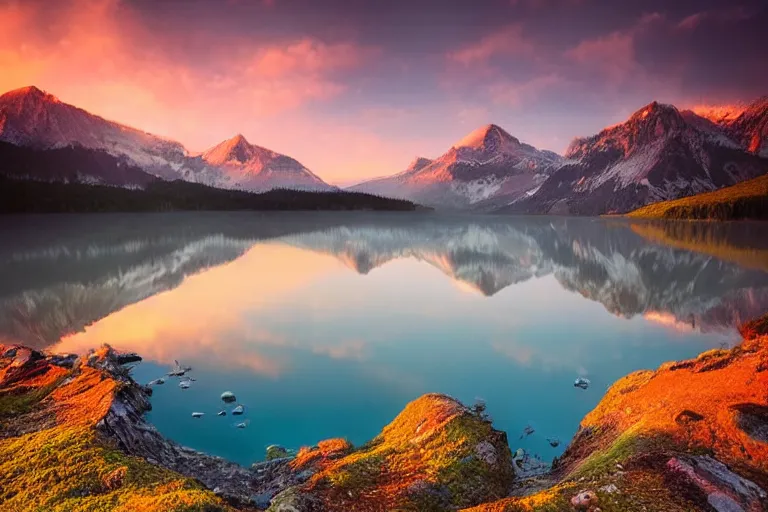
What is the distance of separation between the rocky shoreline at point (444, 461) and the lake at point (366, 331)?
1.92 m

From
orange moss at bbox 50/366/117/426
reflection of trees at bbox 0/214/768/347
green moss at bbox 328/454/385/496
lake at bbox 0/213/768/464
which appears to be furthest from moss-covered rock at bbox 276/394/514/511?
reflection of trees at bbox 0/214/768/347

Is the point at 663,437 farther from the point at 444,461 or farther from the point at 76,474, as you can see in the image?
the point at 76,474

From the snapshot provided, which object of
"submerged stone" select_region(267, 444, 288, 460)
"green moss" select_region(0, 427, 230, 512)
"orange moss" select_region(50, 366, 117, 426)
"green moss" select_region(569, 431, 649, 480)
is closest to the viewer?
"green moss" select_region(0, 427, 230, 512)

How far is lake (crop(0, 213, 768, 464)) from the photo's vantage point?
13.9 m

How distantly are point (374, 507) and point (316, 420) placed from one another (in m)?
7.20

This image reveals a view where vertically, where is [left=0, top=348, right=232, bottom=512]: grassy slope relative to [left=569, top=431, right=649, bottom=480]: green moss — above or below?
below

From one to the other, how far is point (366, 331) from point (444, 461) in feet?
49.1

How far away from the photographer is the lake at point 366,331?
13.9 m

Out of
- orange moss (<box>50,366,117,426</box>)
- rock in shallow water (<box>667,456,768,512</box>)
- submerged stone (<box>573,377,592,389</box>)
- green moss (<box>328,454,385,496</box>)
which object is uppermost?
rock in shallow water (<box>667,456,768,512</box>)

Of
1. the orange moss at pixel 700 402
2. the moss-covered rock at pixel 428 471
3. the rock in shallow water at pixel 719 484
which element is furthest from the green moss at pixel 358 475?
the orange moss at pixel 700 402

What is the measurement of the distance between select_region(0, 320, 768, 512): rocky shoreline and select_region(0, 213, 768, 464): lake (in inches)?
75.6

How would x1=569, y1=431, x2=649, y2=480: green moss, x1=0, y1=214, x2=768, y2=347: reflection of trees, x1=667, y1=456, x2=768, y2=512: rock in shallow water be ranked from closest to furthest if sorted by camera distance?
x1=667, y1=456, x2=768, y2=512: rock in shallow water < x1=569, y1=431, x2=649, y2=480: green moss < x1=0, y1=214, x2=768, y2=347: reflection of trees

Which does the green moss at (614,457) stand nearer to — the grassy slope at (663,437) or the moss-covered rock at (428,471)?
the grassy slope at (663,437)

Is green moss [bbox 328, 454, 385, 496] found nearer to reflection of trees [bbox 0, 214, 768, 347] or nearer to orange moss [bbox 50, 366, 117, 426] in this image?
orange moss [bbox 50, 366, 117, 426]
